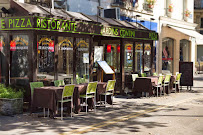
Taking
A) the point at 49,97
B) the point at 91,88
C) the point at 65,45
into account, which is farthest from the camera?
the point at 65,45

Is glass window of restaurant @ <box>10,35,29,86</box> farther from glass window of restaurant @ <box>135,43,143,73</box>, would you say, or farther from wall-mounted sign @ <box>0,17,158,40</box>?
glass window of restaurant @ <box>135,43,143,73</box>

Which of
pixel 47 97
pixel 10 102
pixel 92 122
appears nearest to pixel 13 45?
pixel 10 102

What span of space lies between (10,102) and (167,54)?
18172mm

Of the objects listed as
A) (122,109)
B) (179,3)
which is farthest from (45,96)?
(179,3)

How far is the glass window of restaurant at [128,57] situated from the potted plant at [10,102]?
6.93m

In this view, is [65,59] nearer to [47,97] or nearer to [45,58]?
[45,58]

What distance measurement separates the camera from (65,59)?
534 inches

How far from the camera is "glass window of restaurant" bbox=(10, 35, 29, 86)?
1214 centimetres

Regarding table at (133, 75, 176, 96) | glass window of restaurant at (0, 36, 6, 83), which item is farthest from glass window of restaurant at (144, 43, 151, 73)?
glass window of restaurant at (0, 36, 6, 83)

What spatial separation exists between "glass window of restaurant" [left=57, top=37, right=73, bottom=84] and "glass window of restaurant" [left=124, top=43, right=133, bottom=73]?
12.8 feet

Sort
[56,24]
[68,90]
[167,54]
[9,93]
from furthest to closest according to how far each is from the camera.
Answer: [167,54] < [56,24] < [9,93] < [68,90]

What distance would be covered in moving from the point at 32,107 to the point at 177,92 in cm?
901

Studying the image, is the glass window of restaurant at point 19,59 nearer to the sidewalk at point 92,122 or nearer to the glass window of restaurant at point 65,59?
the glass window of restaurant at point 65,59

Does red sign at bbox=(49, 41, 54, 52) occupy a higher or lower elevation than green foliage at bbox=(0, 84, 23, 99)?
higher
